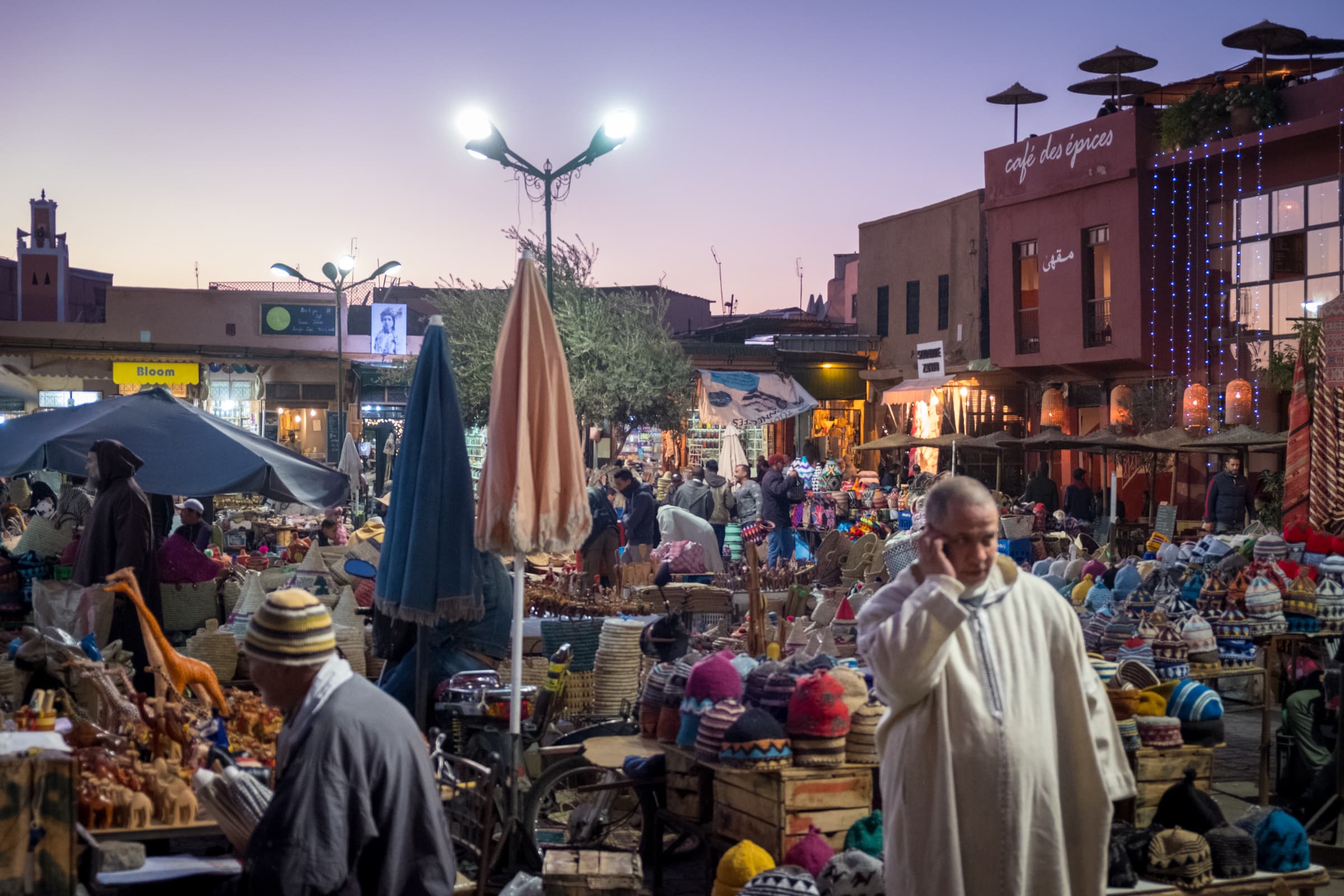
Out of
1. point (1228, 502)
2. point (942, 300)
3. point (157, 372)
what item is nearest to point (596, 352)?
point (942, 300)

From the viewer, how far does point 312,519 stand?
805 inches

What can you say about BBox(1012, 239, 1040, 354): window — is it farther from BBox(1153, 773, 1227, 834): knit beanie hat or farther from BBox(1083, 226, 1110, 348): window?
BBox(1153, 773, 1227, 834): knit beanie hat

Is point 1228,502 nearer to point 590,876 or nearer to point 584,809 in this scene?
point 584,809

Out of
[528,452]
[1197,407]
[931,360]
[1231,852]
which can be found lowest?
[1231,852]

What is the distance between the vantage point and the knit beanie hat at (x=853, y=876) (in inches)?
183

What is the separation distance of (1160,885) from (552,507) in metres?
3.13

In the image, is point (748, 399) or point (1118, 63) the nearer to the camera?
point (1118, 63)

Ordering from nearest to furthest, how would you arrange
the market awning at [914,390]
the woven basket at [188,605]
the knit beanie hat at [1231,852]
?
the knit beanie hat at [1231,852], the woven basket at [188,605], the market awning at [914,390]

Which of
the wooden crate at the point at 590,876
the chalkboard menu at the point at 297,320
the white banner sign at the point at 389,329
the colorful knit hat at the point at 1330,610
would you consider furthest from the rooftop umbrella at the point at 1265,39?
the chalkboard menu at the point at 297,320

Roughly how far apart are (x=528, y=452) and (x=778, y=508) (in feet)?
34.7

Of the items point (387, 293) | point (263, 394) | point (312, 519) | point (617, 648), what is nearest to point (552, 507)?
point (617, 648)

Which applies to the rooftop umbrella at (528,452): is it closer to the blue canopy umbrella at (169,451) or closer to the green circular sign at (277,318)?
the blue canopy umbrella at (169,451)

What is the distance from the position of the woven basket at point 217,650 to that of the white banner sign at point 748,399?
23.0 metres

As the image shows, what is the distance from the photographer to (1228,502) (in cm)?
1689
